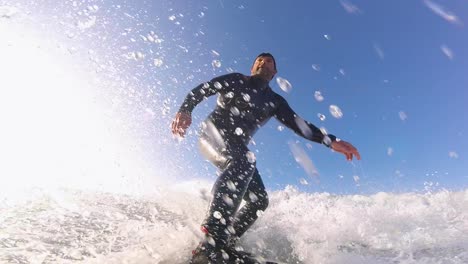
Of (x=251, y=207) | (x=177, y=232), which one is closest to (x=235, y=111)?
(x=251, y=207)

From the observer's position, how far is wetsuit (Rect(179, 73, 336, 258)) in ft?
10.8

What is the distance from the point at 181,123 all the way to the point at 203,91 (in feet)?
2.03

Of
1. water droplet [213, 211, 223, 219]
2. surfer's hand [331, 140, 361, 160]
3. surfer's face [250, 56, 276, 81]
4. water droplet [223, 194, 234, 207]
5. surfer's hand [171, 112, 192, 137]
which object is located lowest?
water droplet [213, 211, 223, 219]

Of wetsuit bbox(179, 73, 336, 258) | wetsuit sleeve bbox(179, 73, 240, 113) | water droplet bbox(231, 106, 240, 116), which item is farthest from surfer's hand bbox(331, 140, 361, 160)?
wetsuit sleeve bbox(179, 73, 240, 113)

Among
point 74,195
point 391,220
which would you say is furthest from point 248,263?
point 391,220

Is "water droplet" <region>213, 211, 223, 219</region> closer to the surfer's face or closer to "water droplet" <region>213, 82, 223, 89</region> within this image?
"water droplet" <region>213, 82, 223, 89</region>

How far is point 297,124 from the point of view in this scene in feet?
15.4

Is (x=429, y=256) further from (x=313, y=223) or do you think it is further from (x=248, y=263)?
(x=248, y=263)

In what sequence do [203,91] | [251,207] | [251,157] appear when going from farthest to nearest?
[203,91] < [251,207] < [251,157]

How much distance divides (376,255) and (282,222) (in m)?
1.68

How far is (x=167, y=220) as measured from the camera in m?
5.32

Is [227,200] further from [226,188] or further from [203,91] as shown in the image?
[203,91]

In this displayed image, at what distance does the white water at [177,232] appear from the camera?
11.3 ft

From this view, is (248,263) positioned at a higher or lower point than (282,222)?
lower
